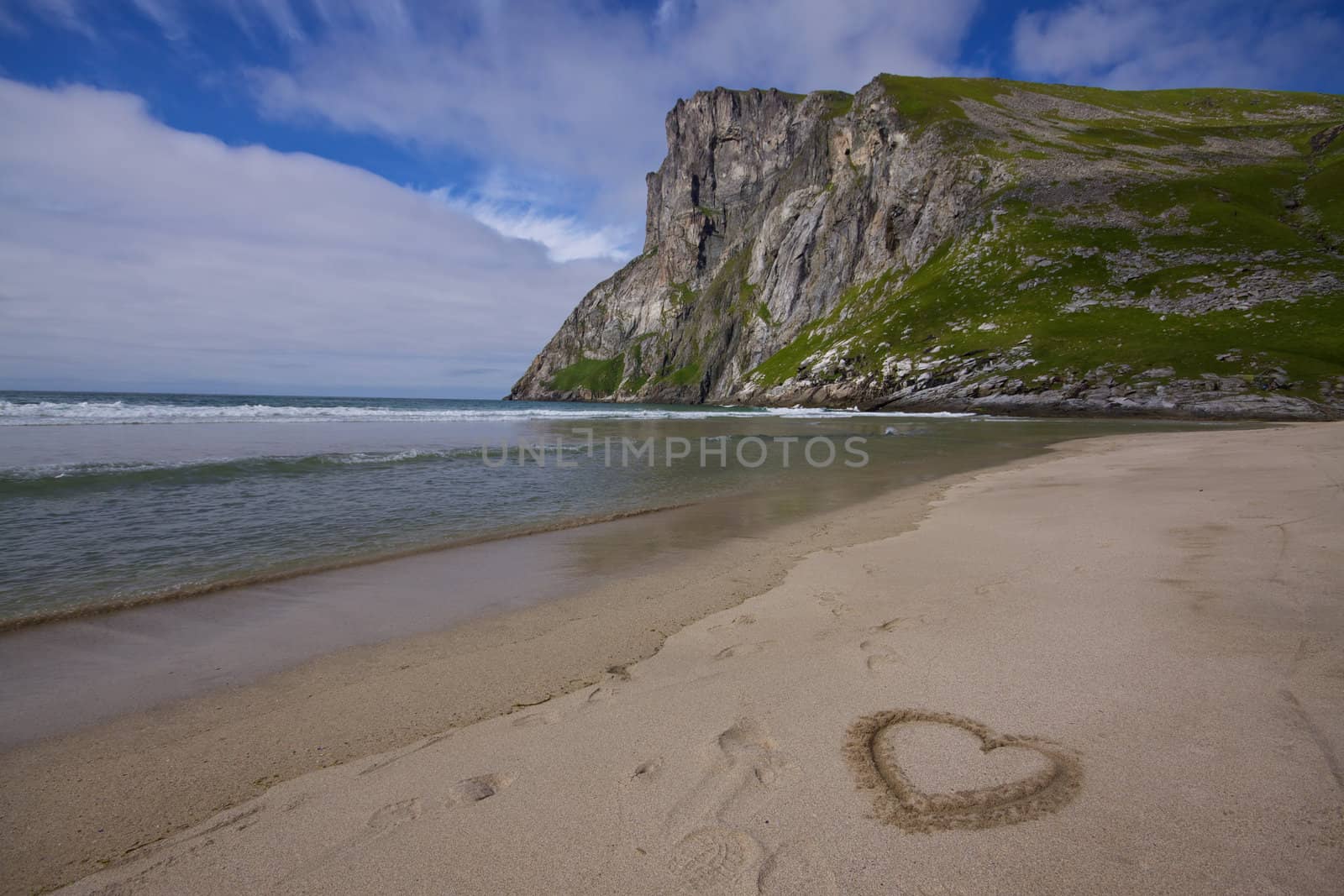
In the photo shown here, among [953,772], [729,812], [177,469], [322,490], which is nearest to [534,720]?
[729,812]

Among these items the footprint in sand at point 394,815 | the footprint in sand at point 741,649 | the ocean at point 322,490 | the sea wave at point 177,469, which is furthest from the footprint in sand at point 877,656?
the sea wave at point 177,469

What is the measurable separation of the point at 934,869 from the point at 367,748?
333cm

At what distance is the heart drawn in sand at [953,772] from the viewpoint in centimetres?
263

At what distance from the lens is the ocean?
820 centimetres

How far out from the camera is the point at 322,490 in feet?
45.6

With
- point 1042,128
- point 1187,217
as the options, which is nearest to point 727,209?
point 1042,128

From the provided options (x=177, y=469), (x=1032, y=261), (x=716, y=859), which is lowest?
(x=177, y=469)

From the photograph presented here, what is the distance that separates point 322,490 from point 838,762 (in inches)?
557

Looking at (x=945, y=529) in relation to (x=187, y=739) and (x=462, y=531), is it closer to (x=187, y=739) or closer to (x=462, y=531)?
(x=462, y=531)

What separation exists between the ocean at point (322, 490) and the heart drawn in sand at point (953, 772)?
310 inches

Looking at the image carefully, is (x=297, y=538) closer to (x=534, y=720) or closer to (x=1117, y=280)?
(x=534, y=720)

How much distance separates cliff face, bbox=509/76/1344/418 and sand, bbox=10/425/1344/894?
47.4 m

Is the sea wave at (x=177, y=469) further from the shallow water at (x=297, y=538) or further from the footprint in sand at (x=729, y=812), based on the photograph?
the footprint in sand at (x=729, y=812)

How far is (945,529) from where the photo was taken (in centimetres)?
935
